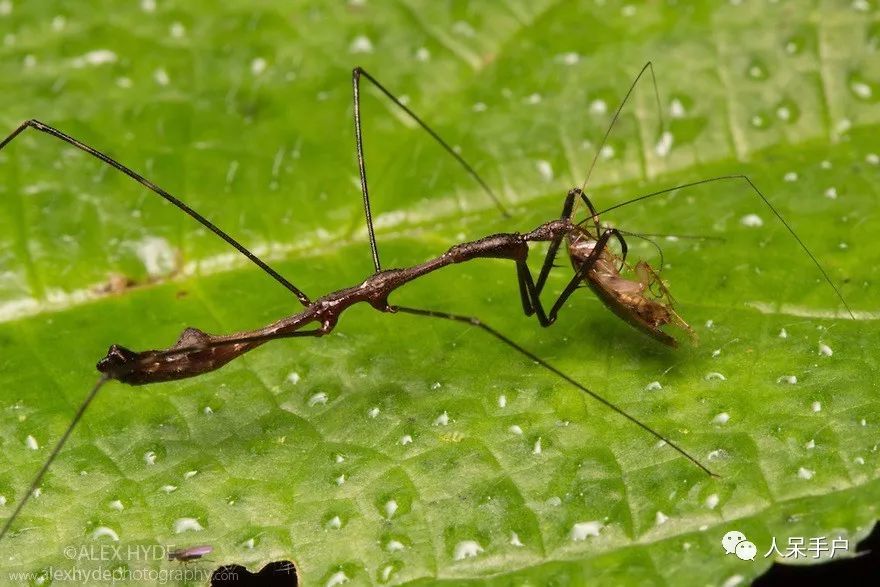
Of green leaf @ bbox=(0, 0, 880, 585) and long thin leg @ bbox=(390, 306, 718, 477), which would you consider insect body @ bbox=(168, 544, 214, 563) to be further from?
long thin leg @ bbox=(390, 306, 718, 477)

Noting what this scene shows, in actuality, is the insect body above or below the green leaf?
below

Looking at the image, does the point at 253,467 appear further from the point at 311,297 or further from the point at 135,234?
the point at 135,234

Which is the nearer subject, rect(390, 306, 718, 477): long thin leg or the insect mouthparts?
rect(390, 306, 718, 477): long thin leg

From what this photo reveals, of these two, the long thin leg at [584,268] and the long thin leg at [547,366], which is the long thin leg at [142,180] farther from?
the long thin leg at [584,268]

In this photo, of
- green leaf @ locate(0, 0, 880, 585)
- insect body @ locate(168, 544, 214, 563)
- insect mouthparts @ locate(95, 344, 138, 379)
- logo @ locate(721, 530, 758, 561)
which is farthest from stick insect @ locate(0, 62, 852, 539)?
insect body @ locate(168, 544, 214, 563)

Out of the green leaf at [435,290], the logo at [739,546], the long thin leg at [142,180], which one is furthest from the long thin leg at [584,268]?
the logo at [739,546]

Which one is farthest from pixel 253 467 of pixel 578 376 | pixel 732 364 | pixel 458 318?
pixel 732 364

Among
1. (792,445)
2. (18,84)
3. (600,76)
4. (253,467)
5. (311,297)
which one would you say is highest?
(18,84)
